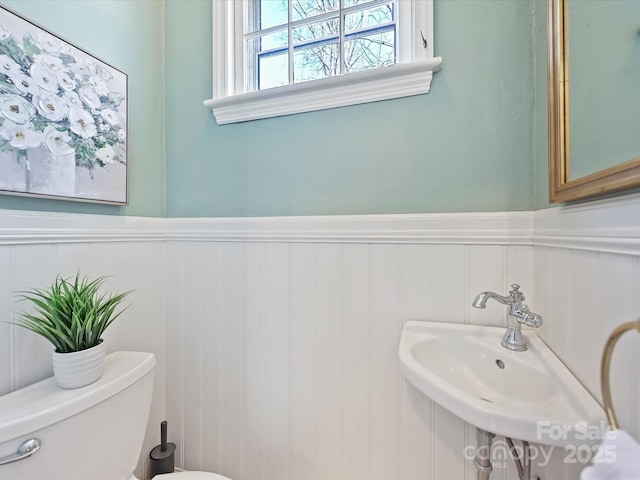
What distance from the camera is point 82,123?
2.97ft

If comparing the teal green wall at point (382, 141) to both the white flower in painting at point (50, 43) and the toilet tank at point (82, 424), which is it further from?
the toilet tank at point (82, 424)

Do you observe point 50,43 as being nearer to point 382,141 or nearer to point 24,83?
point 24,83

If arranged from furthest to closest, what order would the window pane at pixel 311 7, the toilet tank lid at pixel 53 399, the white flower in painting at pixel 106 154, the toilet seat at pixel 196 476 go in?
1. the window pane at pixel 311 7
2. the white flower in painting at pixel 106 154
3. the toilet seat at pixel 196 476
4. the toilet tank lid at pixel 53 399

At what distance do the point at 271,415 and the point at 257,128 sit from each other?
1090 mm

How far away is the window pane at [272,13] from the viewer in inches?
44.9

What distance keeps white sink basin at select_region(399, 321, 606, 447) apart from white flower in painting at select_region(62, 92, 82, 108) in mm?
1212

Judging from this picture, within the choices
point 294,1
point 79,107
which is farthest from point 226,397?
point 294,1

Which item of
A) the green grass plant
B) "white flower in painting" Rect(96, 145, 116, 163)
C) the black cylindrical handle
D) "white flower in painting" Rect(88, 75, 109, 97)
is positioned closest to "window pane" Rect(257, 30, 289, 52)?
"white flower in painting" Rect(88, 75, 109, 97)

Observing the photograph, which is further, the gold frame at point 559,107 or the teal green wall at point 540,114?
the teal green wall at point 540,114

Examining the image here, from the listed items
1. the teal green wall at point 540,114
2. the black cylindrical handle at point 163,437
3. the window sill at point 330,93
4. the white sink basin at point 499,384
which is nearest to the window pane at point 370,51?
the window sill at point 330,93

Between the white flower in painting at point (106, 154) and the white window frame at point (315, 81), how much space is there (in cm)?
38

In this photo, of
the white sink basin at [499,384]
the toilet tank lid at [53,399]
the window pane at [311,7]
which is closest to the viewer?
the white sink basin at [499,384]

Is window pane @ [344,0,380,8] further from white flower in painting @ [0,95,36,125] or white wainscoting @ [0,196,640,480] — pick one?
white flower in painting @ [0,95,36,125]

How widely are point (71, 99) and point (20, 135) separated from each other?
19 cm
